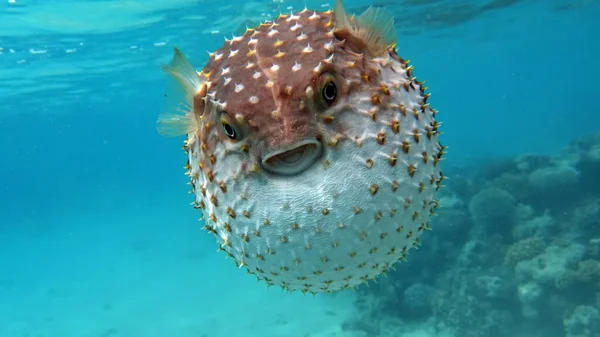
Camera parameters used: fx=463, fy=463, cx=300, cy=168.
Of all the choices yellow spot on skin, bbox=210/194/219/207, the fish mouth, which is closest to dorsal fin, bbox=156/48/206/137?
yellow spot on skin, bbox=210/194/219/207

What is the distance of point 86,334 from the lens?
17812 mm

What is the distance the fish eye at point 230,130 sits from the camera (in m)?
1.50

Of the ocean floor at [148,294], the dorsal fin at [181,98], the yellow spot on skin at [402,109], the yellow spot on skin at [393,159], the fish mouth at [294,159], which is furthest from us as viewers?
the ocean floor at [148,294]

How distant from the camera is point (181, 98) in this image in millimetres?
1881

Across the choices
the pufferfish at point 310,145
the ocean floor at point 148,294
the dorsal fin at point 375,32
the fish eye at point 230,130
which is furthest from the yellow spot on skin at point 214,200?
the ocean floor at point 148,294

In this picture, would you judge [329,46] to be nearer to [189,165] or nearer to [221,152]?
[221,152]

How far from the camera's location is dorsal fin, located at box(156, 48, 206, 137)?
1.83 metres

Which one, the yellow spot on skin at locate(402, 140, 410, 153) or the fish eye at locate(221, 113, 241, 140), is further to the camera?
the yellow spot on skin at locate(402, 140, 410, 153)

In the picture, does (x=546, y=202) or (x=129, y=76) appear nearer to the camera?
(x=546, y=202)

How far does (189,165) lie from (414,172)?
0.97m

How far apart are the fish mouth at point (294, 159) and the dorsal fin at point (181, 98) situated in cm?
53

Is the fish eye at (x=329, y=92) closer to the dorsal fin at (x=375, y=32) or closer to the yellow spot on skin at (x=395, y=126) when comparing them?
the yellow spot on skin at (x=395, y=126)

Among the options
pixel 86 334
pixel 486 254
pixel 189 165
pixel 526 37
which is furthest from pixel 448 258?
pixel 526 37

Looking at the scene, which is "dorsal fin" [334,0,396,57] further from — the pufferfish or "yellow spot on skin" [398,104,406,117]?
"yellow spot on skin" [398,104,406,117]
